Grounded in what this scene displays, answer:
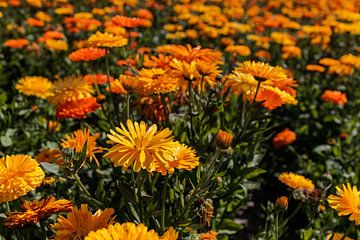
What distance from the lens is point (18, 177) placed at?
172cm

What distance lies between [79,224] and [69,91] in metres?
1.26

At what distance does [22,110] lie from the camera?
136 inches

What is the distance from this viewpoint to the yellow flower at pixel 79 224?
1.40 meters

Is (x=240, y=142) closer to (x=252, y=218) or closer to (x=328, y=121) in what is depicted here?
(x=252, y=218)

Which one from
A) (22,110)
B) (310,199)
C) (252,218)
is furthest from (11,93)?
(310,199)

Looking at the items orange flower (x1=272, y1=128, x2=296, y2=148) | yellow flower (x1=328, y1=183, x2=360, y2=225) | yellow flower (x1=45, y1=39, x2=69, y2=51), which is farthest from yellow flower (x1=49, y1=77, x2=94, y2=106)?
yellow flower (x1=45, y1=39, x2=69, y2=51)

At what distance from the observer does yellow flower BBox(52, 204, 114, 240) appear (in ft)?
4.59

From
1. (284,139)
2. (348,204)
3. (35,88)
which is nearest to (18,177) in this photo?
(348,204)

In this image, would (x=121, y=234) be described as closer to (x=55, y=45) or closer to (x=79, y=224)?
(x=79, y=224)

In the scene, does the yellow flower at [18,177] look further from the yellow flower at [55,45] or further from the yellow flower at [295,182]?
the yellow flower at [55,45]

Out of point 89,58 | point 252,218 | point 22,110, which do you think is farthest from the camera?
point 252,218

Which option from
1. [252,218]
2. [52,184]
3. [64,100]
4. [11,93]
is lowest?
[252,218]

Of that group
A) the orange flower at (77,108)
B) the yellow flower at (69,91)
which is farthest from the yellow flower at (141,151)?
the yellow flower at (69,91)

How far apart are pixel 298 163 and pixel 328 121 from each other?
619 mm
